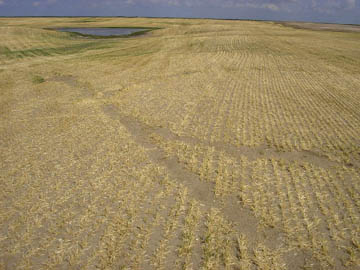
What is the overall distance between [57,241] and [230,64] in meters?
31.7

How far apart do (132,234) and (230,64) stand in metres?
30.8

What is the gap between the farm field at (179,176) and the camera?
24.9 ft

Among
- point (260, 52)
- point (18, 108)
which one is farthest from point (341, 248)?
point (260, 52)

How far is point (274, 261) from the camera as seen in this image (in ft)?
23.8

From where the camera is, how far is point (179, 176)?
36.3 feet

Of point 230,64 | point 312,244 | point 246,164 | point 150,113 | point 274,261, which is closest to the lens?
point 274,261

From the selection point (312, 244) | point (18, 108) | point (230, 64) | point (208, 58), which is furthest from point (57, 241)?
point (208, 58)

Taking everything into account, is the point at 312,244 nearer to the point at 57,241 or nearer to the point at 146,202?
the point at 146,202

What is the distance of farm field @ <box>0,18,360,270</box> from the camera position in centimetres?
759

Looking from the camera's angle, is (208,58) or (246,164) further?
(208,58)

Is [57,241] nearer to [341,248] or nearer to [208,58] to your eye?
[341,248]

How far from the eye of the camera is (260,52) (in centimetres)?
4462

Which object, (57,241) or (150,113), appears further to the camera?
(150,113)

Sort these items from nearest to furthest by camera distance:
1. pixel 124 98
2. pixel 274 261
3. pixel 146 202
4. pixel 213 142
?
1. pixel 274 261
2. pixel 146 202
3. pixel 213 142
4. pixel 124 98
